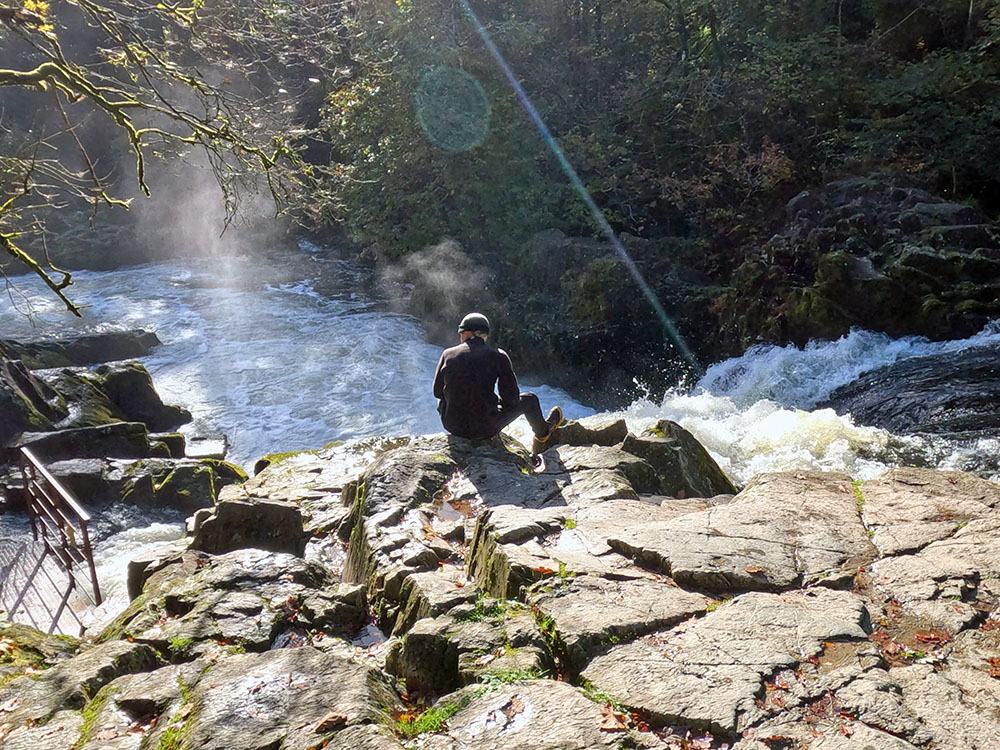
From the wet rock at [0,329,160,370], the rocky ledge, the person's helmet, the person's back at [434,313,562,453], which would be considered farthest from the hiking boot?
the wet rock at [0,329,160,370]

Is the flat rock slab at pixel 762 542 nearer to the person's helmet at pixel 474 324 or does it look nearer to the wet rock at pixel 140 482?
the person's helmet at pixel 474 324

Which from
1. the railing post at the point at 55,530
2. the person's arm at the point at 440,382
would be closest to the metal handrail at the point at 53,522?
the railing post at the point at 55,530

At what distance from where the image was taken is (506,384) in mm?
7113

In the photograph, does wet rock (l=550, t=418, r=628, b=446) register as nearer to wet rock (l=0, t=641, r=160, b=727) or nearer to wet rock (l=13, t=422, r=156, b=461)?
wet rock (l=0, t=641, r=160, b=727)

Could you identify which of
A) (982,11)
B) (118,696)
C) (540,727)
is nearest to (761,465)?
(540,727)

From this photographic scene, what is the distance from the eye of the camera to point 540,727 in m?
3.02

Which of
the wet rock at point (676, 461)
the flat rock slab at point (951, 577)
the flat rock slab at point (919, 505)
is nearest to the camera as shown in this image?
the flat rock slab at point (951, 577)

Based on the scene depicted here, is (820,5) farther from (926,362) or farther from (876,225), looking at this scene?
(926,362)

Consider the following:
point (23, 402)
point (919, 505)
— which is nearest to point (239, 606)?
point (919, 505)

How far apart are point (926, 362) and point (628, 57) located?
38.6 ft

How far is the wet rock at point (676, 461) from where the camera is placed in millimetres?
7535

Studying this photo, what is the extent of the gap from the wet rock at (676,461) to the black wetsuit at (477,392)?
50.6 inches

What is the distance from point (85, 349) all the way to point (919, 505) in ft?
54.6

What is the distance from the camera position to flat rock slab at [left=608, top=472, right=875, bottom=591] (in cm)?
439
